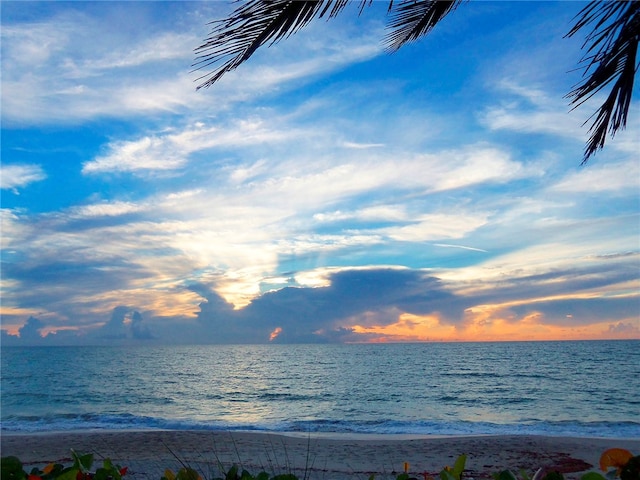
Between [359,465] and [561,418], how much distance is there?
48.2 ft

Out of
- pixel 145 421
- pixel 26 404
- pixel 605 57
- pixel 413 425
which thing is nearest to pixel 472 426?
pixel 413 425

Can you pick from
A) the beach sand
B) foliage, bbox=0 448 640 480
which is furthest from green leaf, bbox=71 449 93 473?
the beach sand

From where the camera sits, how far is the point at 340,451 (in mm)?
11969

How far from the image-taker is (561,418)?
20953 millimetres

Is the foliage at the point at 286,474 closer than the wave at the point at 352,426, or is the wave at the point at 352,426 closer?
the foliage at the point at 286,474

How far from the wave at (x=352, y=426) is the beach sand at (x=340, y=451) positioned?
260cm

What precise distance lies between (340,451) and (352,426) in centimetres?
687

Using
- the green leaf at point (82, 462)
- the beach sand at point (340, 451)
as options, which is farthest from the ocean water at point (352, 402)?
the green leaf at point (82, 462)

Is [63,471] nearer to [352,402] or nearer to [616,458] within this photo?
[616,458]

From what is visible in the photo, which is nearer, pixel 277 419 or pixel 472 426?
pixel 472 426

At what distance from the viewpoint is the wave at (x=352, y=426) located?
1688cm

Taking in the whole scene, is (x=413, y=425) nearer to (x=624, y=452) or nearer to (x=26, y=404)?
(x=624, y=452)

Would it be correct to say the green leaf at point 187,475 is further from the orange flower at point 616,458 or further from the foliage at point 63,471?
the orange flower at point 616,458

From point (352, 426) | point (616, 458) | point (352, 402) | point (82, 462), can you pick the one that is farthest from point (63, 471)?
point (352, 402)
